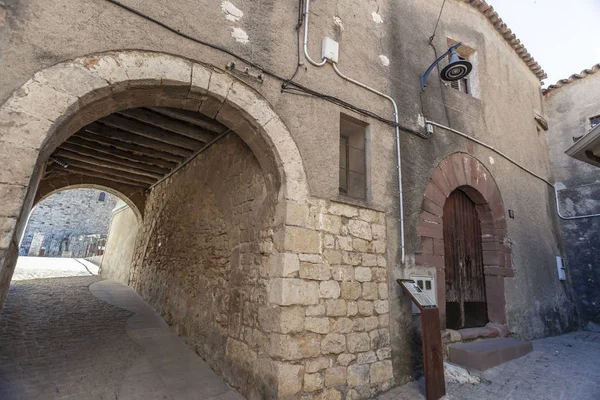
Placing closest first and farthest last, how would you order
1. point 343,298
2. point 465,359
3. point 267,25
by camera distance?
point 343,298 → point 267,25 → point 465,359

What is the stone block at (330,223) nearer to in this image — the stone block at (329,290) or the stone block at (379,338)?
the stone block at (329,290)

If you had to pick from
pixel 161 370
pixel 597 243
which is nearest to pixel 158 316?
pixel 161 370

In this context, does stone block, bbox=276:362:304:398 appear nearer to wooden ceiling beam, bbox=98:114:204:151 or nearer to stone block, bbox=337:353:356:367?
stone block, bbox=337:353:356:367

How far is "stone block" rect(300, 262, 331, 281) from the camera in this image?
2.84m

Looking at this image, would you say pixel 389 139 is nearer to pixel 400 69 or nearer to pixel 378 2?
pixel 400 69

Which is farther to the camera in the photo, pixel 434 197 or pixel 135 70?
pixel 434 197

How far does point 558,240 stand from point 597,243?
2.17 feet

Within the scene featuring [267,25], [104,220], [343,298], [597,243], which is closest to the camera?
[343,298]

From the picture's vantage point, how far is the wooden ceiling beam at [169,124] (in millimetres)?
3821

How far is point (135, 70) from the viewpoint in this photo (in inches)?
97.1

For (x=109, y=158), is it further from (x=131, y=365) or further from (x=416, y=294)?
(x=416, y=294)

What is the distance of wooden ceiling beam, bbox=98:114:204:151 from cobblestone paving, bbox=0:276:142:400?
108 inches

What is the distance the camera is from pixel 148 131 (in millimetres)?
4332

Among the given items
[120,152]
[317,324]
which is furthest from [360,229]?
[120,152]
